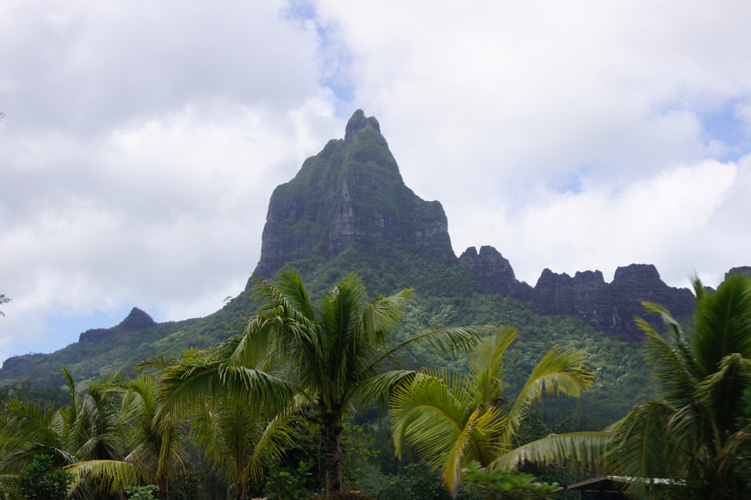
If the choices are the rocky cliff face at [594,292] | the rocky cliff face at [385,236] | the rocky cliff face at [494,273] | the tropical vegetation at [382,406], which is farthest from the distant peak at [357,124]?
the tropical vegetation at [382,406]

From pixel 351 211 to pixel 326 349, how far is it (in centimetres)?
10713

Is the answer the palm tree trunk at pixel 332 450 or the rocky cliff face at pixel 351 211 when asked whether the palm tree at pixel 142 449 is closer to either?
the palm tree trunk at pixel 332 450

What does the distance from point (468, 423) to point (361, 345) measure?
2.41 meters

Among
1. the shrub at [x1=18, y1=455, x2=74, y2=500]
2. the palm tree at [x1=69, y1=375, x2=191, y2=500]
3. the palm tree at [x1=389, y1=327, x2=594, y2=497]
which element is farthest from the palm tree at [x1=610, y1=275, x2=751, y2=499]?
the palm tree at [x1=69, y1=375, x2=191, y2=500]

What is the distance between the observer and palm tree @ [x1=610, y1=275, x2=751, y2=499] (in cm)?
507

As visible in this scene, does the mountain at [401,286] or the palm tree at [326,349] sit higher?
the mountain at [401,286]

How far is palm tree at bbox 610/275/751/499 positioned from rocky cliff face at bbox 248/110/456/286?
102m

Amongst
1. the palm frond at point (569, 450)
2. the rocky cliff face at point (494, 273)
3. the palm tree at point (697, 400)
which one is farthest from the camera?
the rocky cliff face at point (494, 273)

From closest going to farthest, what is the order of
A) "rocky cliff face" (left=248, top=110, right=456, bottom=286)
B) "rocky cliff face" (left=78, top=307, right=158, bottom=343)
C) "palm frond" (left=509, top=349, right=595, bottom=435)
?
"palm frond" (left=509, top=349, right=595, bottom=435) < "rocky cliff face" (left=78, top=307, right=158, bottom=343) < "rocky cliff face" (left=248, top=110, right=456, bottom=286)

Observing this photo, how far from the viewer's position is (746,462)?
14.8ft

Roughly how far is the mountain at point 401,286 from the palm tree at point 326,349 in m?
47.0

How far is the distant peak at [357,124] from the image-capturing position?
490 feet

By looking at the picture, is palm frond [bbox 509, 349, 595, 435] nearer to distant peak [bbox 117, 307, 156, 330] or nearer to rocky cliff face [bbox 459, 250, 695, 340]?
rocky cliff face [bbox 459, 250, 695, 340]

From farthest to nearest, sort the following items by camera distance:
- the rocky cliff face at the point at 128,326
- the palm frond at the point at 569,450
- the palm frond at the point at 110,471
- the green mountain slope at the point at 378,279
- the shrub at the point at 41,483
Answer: the rocky cliff face at the point at 128,326
the green mountain slope at the point at 378,279
the palm frond at the point at 110,471
the shrub at the point at 41,483
the palm frond at the point at 569,450
